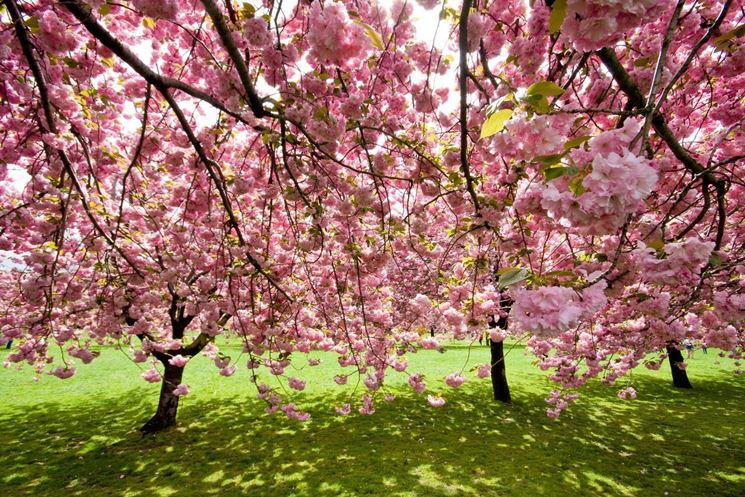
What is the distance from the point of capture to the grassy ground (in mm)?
5707

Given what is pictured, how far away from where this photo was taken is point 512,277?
1142 mm

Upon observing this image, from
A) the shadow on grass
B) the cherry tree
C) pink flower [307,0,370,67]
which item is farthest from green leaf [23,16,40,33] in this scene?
the shadow on grass

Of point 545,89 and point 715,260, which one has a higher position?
point 545,89

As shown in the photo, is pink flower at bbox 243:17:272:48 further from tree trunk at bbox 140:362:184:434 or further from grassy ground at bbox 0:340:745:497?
tree trunk at bbox 140:362:184:434

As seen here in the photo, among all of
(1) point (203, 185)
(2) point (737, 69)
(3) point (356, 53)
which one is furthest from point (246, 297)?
(2) point (737, 69)

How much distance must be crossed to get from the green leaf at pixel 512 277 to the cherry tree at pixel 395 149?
0.01 metres

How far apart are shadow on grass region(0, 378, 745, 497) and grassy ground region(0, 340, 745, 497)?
33mm

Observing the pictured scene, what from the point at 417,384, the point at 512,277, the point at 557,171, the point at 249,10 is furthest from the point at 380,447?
the point at 557,171

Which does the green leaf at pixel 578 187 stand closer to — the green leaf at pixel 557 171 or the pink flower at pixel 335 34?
the green leaf at pixel 557 171

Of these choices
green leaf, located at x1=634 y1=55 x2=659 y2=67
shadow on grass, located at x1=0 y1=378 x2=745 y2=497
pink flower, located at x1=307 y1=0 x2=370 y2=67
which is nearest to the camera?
pink flower, located at x1=307 y1=0 x2=370 y2=67

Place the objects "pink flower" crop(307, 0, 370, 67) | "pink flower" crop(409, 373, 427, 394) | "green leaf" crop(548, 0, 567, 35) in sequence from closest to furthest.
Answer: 1. "green leaf" crop(548, 0, 567, 35)
2. "pink flower" crop(307, 0, 370, 67)
3. "pink flower" crop(409, 373, 427, 394)

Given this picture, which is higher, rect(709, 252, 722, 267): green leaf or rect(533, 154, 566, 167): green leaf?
rect(533, 154, 566, 167): green leaf

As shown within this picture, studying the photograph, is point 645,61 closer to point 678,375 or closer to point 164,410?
point 164,410

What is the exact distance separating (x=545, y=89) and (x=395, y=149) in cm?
248
